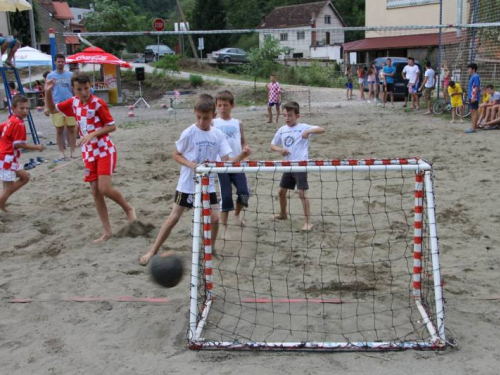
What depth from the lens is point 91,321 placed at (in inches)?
159

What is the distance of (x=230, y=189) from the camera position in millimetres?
5566

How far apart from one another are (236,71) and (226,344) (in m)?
36.2

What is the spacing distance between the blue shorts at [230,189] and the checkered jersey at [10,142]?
9.02 ft

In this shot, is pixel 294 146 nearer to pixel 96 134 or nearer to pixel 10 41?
pixel 96 134

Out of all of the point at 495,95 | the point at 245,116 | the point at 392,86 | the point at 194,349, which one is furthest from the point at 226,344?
the point at 392,86

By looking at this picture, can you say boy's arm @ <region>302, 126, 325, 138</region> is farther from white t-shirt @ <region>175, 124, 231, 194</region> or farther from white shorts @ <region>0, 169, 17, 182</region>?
white shorts @ <region>0, 169, 17, 182</region>

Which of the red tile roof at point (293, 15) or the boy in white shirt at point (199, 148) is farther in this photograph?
the red tile roof at point (293, 15)

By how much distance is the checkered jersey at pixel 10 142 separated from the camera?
6.59 meters

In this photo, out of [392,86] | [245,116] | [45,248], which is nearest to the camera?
[45,248]

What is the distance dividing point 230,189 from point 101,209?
4.74 ft

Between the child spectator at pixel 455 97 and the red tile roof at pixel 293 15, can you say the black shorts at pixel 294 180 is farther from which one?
the red tile roof at pixel 293 15

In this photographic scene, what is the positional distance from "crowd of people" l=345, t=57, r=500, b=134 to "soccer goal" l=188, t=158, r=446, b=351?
8466 millimetres

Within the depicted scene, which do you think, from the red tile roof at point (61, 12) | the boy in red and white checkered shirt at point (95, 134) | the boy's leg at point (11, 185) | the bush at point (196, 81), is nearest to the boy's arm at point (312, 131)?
the boy in red and white checkered shirt at point (95, 134)

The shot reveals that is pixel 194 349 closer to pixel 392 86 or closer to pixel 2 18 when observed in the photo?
pixel 2 18
